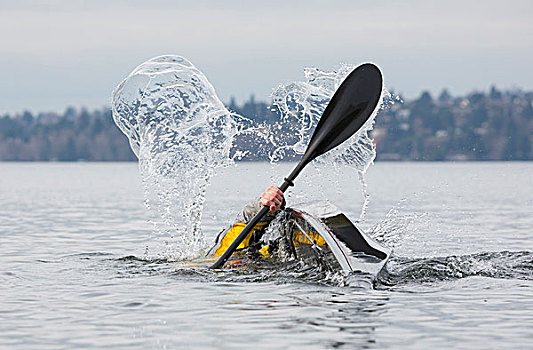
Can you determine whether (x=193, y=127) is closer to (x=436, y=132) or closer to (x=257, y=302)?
(x=257, y=302)

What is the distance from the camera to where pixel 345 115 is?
10.3 metres

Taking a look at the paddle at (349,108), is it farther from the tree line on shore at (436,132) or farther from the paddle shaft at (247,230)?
the tree line on shore at (436,132)

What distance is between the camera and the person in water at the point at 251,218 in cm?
949

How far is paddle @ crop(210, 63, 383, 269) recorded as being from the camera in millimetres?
10258

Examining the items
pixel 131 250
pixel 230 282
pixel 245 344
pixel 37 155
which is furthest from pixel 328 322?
pixel 37 155

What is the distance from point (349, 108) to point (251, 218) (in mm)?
1748

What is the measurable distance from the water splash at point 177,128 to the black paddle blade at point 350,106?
2.12m

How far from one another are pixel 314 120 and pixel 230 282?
324 cm

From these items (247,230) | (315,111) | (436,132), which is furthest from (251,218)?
(436,132)

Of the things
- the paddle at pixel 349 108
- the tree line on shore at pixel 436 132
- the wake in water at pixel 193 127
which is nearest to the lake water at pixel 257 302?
the wake in water at pixel 193 127

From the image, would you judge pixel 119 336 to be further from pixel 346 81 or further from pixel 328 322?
pixel 346 81

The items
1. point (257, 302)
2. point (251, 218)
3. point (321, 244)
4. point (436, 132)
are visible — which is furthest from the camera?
point (436, 132)

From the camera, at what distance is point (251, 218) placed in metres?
9.95

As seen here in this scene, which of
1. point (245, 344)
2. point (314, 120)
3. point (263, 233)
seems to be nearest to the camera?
point (245, 344)
